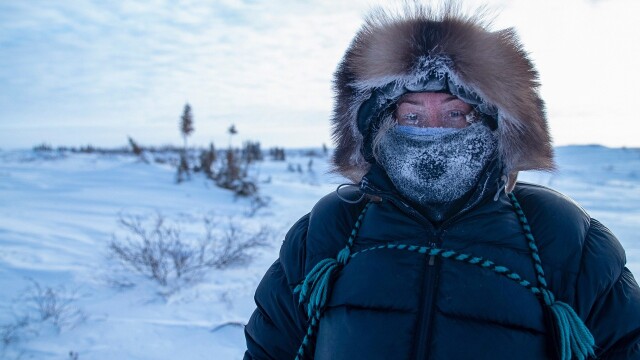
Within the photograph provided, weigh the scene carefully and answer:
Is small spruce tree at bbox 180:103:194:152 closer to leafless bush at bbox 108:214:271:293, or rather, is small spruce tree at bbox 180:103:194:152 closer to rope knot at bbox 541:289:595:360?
leafless bush at bbox 108:214:271:293

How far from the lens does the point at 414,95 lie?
1366 millimetres

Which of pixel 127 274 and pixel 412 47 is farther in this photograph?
pixel 127 274

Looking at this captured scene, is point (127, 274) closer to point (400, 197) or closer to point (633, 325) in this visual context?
point (400, 197)

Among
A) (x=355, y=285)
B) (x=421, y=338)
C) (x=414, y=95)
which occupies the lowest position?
(x=421, y=338)

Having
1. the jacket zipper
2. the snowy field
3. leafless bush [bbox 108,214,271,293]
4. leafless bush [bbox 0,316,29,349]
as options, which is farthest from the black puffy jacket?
leafless bush [bbox 108,214,271,293]

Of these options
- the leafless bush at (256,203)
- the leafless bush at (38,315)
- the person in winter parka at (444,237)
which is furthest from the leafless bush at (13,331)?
the leafless bush at (256,203)

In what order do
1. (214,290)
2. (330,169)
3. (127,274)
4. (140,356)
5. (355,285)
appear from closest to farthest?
(355,285)
(330,169)
(140,356)
(214,290)
(127,274)

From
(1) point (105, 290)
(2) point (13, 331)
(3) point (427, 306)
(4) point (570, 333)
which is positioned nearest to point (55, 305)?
(2) point (13, 331)

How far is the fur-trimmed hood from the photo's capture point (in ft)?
4.25

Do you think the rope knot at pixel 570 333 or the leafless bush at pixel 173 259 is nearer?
the rope knot at pixel 570 333

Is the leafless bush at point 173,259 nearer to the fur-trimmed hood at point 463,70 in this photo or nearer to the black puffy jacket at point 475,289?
the black puffy jacket at point 475,289

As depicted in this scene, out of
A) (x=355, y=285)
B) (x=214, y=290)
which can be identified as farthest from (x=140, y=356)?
(x=355, y=285)

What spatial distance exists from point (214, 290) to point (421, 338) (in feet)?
10.4

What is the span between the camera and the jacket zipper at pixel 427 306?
1.09 metres
